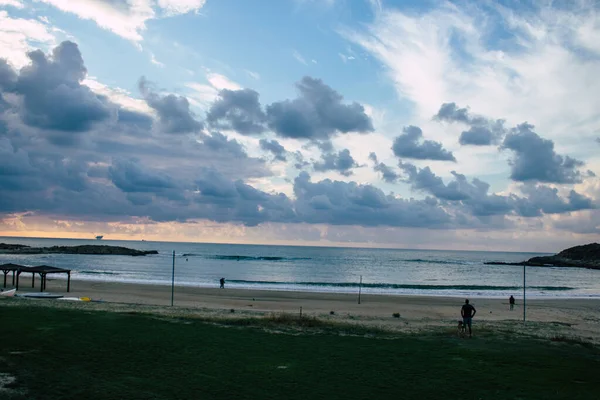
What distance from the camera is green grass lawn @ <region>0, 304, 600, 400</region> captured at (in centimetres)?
1116

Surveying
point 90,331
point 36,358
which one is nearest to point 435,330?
point 90,331

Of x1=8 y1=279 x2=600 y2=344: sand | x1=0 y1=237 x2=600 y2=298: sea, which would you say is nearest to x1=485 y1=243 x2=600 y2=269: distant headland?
x1=0 y1=237 x2=600 y2=298: sea

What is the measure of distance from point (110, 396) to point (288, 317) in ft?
43.8

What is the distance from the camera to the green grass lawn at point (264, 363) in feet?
36.6

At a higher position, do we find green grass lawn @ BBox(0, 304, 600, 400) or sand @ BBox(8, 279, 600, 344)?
green grass lawn @ BBox(0, 304, 600, 400)

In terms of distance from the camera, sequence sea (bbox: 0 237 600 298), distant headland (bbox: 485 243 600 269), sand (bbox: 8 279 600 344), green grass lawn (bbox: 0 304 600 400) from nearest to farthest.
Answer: green grass lawn (bbox: 0 304 600 400) → sand (bbox: 8 279 600 344) → sea (bbox: 0 237 600 298) → distant headland (bbox: 485 243 600 269)

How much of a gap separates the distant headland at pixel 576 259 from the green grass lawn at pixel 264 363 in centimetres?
12842

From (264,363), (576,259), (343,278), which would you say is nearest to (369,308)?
(264,363)

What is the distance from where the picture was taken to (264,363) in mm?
13906

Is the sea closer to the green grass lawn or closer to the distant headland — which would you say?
the green grass lawn

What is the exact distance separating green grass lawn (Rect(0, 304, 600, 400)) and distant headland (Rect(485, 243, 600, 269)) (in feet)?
421

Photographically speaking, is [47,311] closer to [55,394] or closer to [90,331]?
[90,331]

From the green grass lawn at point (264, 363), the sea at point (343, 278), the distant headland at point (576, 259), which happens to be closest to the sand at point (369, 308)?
the sea at point (343, 278)

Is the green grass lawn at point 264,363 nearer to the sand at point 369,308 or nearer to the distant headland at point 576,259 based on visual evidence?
the sand at point 369,308
